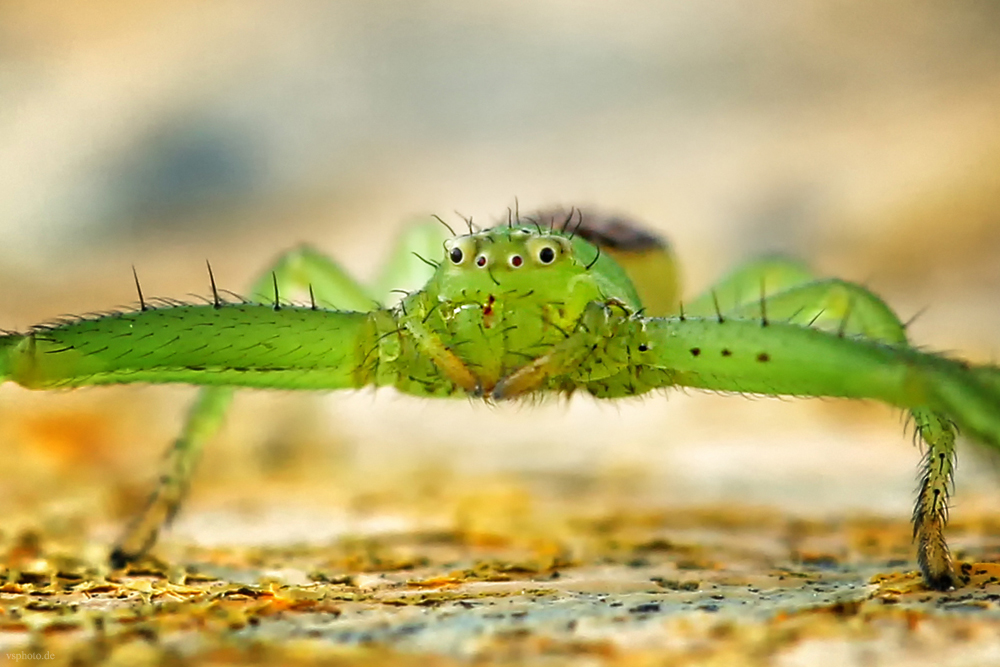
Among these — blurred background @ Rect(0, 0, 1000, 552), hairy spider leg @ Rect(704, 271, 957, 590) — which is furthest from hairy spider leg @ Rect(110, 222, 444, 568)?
blurred background @ Rect(0, 0, 1000, 552)

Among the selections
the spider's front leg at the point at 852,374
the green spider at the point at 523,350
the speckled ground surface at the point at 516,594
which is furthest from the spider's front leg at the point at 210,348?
the spider's front leg at the point at 852,374

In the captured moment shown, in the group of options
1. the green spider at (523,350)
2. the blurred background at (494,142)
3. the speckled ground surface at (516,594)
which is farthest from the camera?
the blurred background at (494,142)

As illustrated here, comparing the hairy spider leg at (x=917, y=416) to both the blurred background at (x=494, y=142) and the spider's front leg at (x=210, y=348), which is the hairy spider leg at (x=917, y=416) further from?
the blurred background at (x=494, y=142)

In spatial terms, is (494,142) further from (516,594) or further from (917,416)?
(516,594)

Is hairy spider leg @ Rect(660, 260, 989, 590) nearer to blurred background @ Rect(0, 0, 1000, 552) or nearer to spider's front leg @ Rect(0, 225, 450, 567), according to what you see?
spider's front leg @ Rect(0, 225, 450, 567)

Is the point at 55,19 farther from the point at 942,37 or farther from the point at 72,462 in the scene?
the point at 942,37

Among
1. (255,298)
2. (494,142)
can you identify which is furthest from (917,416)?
(494,142)
